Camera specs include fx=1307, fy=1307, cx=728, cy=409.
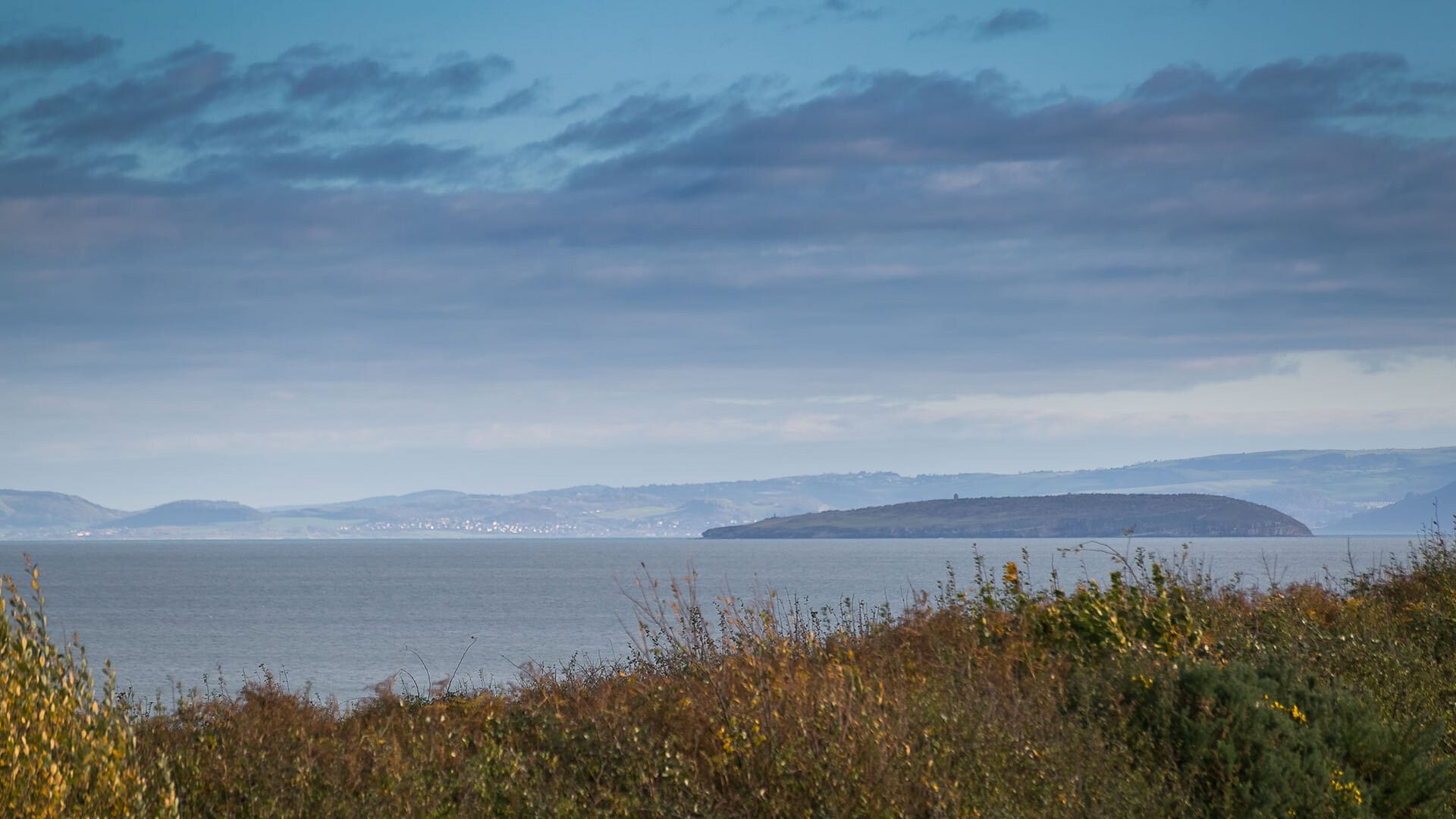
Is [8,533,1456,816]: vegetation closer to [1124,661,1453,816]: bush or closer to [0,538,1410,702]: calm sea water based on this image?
[1124,661,1453,816]: bush

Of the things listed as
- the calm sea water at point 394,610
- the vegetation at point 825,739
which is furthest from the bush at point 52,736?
the calm sea water at point 394,610

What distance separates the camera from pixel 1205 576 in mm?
15445

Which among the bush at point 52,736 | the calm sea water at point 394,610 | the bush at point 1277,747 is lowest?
the calm sea water at point 394,610

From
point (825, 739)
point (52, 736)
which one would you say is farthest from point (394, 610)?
point (52, 736)

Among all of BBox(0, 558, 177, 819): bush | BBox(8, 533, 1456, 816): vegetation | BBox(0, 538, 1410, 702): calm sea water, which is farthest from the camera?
BBox(0, 538, 1410, 702): calm sea water

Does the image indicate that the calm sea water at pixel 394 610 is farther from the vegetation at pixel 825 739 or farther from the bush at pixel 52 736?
the bush at pixel 52 736

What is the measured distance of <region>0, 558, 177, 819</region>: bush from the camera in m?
5.76

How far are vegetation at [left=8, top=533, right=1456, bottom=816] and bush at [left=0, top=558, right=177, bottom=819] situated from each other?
17 mm

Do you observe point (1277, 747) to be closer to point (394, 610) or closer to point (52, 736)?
point (52, 736)

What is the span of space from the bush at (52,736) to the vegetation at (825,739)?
17 mm

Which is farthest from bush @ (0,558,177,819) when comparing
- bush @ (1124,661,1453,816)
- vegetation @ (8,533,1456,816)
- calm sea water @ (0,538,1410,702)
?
bush @ (1124,661,1453,816)

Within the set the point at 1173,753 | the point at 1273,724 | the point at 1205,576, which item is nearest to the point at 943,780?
the point at 1173,753

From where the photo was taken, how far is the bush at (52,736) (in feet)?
18.9

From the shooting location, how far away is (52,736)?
233 inches
